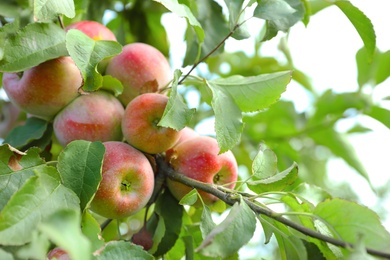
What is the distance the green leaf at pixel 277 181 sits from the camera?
741 millimetres

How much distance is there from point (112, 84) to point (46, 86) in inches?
4.1

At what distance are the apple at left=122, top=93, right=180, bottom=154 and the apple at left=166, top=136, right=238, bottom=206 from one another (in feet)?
0.14

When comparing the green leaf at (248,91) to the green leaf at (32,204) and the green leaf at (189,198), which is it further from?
the green leaf at (32,204)

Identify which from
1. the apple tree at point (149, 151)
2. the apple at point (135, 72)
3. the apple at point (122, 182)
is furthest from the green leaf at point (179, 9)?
the apple at point (122, 182)

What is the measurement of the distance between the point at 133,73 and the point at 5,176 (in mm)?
292

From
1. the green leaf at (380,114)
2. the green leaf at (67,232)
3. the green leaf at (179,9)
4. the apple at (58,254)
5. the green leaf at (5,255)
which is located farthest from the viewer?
the green leaf at (380,114)

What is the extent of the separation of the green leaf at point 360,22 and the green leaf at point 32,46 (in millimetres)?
493

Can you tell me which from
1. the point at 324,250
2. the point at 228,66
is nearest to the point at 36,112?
the point at 324,250

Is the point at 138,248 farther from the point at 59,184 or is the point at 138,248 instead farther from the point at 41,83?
the point at 41,83

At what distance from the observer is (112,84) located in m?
0.84

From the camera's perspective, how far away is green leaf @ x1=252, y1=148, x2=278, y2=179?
0.78 m

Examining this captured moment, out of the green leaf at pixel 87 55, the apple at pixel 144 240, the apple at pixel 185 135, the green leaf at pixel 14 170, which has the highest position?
the green leaf at pixel 87 55

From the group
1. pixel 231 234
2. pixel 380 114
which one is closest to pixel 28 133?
pixel 231 234

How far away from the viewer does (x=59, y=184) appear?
0.67 m
